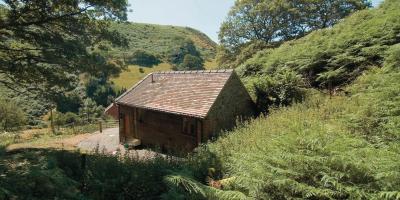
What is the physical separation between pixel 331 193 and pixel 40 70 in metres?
14.4

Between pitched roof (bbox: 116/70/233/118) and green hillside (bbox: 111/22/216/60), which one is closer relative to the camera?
pitched roof (bbox: 116/70/233/118)

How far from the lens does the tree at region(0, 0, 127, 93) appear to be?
44.7 ft

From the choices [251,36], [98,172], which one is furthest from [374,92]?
[251,36]

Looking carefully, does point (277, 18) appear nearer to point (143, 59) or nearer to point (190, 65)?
point (190, 65)

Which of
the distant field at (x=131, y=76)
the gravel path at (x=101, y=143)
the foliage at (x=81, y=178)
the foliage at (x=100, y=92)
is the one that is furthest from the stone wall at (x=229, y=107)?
the foliage at (x=100, y=92)

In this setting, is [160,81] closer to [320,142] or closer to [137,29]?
[320,142]

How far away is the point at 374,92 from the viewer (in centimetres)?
921

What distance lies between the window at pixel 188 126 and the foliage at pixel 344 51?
22.6 feet

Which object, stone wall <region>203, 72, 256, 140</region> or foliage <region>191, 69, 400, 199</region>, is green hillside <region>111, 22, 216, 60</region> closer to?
stone wall <region>203, 72, 256, 140</region>

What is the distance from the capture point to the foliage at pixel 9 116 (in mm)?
42875

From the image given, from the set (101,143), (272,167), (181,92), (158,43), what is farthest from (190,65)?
(272,167)

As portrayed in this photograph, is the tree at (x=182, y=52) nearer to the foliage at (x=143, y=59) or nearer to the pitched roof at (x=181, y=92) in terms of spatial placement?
the foliage at (x=143, y=59)

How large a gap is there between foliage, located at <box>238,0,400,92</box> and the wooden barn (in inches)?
156

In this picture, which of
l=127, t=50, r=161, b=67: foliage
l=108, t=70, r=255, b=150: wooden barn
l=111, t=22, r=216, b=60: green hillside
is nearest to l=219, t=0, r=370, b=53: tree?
l=108, t=70, r=255, b=150: wooden barn
